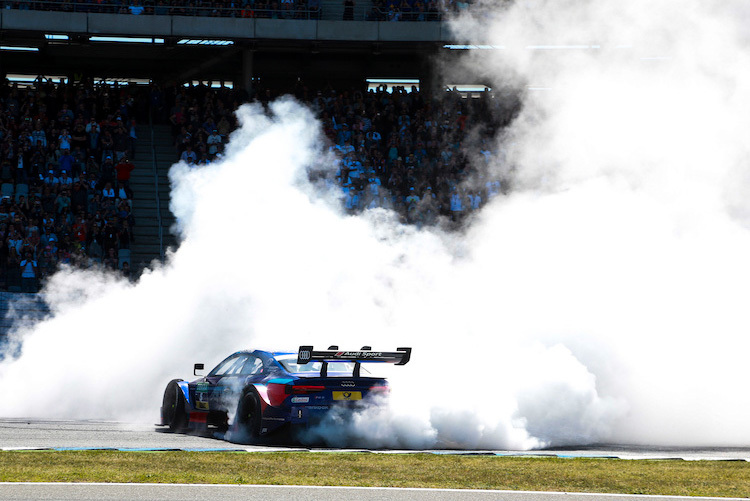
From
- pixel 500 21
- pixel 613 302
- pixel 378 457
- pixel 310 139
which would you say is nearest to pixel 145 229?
pixel 310 139

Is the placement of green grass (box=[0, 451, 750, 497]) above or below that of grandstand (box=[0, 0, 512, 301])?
below

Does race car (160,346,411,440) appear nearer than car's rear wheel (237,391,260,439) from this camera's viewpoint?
Yes

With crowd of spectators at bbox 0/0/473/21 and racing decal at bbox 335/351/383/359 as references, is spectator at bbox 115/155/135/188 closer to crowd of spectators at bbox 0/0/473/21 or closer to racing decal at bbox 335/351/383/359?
crowd of spectators at bbox 0/0/473/21

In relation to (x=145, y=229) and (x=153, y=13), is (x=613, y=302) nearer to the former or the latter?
(x=145, y=229)

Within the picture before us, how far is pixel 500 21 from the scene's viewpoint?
2234cm

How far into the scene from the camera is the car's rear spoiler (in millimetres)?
10359

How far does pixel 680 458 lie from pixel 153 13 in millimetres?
19720

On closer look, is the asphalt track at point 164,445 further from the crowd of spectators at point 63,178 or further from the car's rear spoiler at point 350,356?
the crowd of spectators at point 63,178

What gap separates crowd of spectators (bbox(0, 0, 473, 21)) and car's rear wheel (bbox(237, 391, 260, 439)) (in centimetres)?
1620

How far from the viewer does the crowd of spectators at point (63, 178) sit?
20516 millimetres

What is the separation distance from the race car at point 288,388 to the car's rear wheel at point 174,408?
1.69ft

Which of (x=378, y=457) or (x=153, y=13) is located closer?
(x=378, y=457)

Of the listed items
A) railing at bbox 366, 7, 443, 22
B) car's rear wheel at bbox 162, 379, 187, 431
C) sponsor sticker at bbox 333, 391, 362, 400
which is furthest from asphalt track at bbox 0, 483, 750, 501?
railing at bbox 366, 7, 443, 22

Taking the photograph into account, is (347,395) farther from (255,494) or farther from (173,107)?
(173,107)
